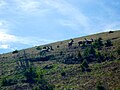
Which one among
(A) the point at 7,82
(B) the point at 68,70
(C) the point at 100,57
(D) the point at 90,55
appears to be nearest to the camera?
(A) the point at 7,82

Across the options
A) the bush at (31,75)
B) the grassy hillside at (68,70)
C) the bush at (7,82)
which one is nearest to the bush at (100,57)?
the grassy hillside at (68,70)

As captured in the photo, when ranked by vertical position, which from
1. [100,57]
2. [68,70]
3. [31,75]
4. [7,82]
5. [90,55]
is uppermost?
[90,55]

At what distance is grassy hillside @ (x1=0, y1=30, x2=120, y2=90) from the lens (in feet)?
235

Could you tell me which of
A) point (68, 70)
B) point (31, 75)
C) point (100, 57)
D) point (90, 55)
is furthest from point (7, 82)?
point (100, 57)

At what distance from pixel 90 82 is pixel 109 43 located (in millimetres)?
30920

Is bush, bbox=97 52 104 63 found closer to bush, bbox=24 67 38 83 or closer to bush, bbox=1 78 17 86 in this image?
bush, bbox=24 67 38 83

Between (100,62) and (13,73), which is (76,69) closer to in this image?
(100,62)

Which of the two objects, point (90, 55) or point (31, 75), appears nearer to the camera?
point (31, 75)

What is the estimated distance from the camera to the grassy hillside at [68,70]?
71.6m

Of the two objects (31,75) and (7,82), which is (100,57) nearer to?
(31,75)

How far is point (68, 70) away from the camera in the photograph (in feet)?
273

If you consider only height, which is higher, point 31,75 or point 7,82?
point 31,75

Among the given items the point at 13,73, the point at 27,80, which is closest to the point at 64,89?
the point at 27,80

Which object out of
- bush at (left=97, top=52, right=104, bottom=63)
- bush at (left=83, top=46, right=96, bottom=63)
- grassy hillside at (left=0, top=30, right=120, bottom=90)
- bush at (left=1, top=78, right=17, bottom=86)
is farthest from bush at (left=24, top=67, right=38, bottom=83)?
bush at (left=97, top=52, right=104, bottom=63)
